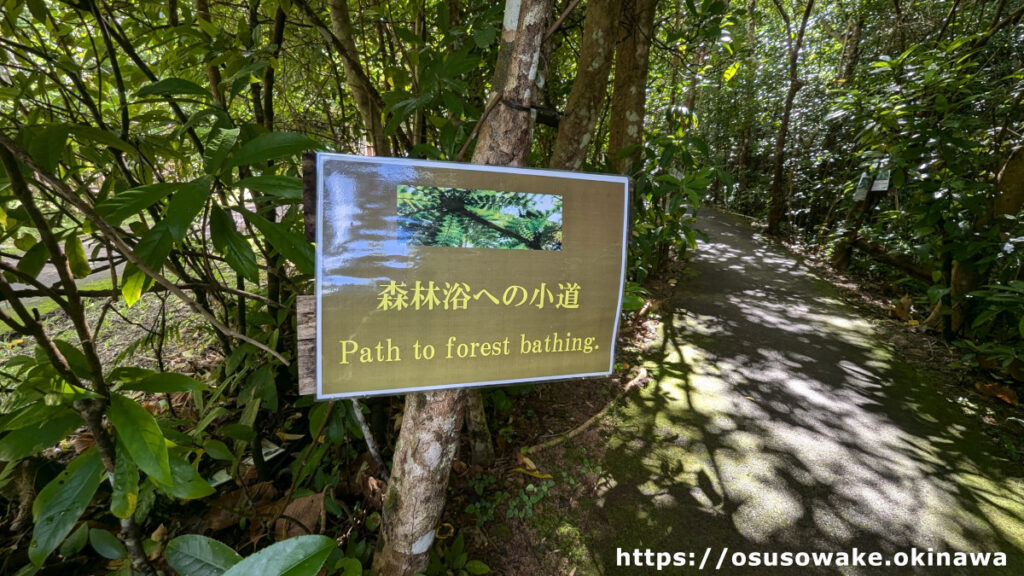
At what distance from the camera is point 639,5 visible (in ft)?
9.23

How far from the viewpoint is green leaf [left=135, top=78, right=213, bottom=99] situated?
955mm

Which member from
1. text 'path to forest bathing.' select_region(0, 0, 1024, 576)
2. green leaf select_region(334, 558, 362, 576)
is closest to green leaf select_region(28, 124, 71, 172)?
text 'path to forest bathing.' select_region(0, 0, 1024, 576)

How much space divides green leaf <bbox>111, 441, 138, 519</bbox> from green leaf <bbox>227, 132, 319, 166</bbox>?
26.3 inches

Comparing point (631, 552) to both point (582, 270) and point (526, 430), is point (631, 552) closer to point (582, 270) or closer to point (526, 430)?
point (526, 430)

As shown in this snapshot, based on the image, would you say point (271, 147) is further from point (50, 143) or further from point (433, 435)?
point (433, 435)

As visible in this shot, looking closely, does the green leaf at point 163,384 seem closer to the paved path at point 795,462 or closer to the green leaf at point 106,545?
the green leaf at point 106,545

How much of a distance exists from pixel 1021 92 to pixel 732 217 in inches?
255

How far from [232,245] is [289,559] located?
672mm

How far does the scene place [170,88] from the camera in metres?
0.98

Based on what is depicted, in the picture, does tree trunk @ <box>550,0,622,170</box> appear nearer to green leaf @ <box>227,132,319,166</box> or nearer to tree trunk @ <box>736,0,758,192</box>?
green leaf @ <box>227,132,319,166</box>

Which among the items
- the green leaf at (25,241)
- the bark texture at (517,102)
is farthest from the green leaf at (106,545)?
the bark texture at (517,102)

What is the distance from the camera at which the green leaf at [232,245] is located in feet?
2.97

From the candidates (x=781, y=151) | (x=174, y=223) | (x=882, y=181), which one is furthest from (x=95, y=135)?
(x=781, y=151)

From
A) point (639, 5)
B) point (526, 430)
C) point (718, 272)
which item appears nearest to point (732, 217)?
point (718, 272)
